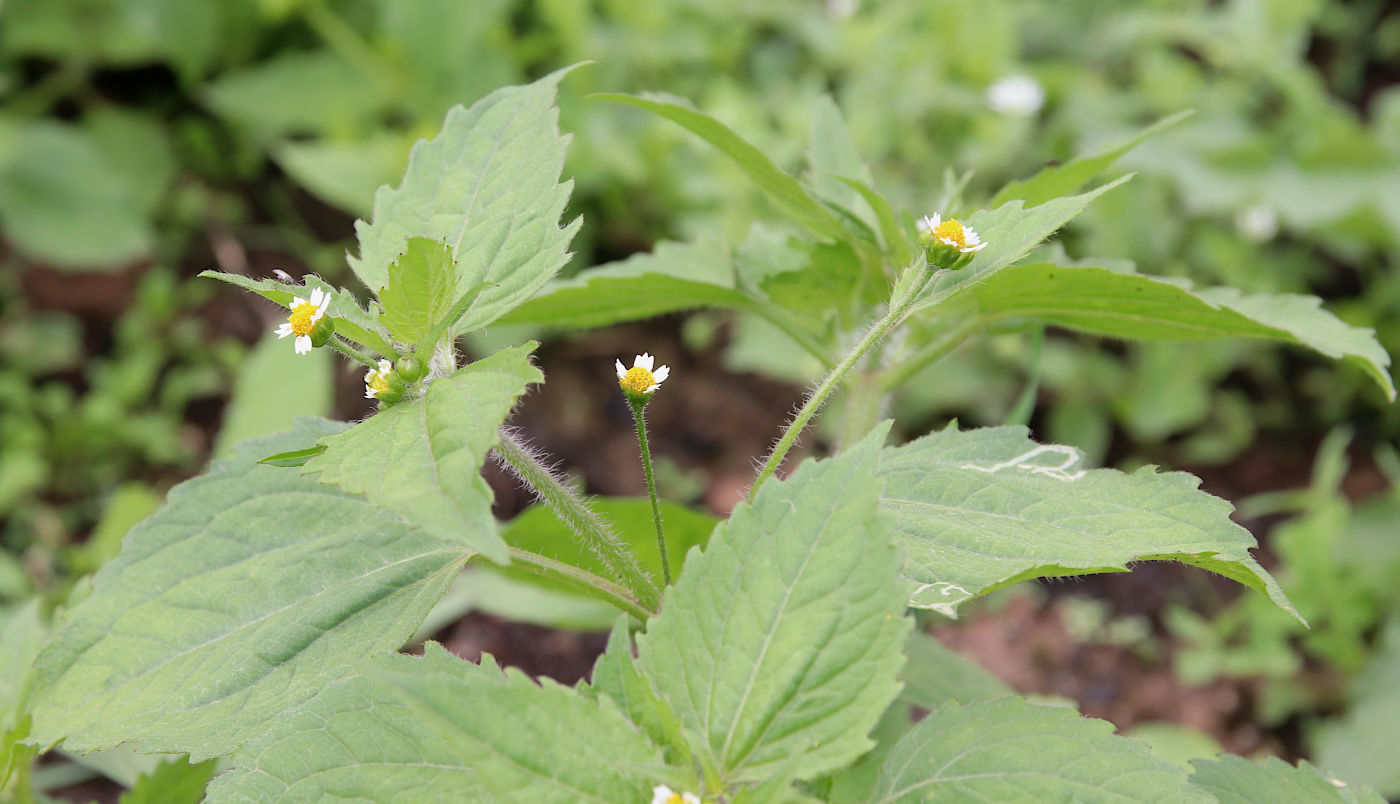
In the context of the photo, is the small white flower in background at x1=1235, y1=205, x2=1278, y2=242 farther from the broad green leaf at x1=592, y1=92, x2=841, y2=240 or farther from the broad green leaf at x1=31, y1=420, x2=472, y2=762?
the broad green leaf at x1=31, y1=420, x2=472, y2=762

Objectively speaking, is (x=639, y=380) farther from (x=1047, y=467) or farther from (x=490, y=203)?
(x=1047, y=467)

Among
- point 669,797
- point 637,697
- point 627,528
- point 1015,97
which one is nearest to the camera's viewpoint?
point 669,797

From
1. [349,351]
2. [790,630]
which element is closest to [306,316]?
[349,351]

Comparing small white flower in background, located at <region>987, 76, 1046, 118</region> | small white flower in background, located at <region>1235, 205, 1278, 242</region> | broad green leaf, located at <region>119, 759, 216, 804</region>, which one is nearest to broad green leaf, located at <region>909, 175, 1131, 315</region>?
broad green leaf, located at <region>119, 759, 216, 804</region>

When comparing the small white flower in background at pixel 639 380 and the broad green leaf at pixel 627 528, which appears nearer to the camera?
the small white flower in background at pixel 639 380

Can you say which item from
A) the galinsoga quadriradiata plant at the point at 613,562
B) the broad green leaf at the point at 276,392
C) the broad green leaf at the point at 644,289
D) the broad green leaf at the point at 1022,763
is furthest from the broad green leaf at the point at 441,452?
the broad green leaf at the point at 276,392

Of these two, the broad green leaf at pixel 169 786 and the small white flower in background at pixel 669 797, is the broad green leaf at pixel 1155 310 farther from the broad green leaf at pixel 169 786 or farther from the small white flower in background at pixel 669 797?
the broad green leaf at pixel 169 786
